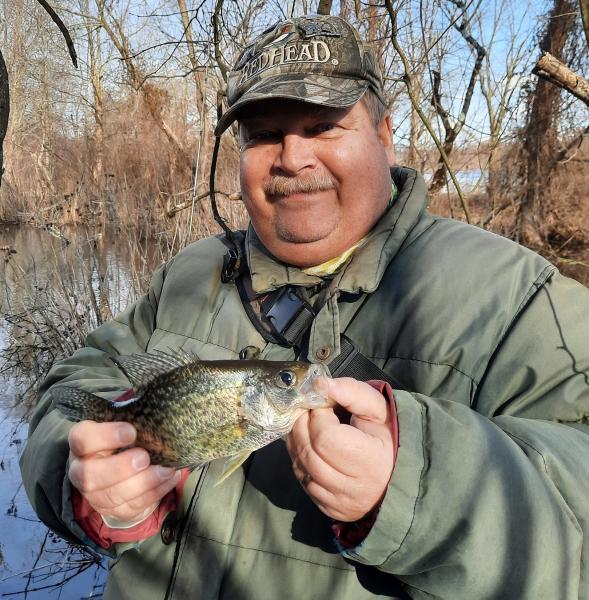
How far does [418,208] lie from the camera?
2.01m

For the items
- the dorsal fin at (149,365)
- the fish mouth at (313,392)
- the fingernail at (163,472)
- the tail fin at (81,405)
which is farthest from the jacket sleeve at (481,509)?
the tail fin at (81,405)

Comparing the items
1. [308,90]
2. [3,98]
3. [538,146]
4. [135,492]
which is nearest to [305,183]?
[308,90]

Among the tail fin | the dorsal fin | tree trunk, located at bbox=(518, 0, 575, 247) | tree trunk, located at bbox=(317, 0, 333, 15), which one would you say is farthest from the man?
tree trunk, located at bbox=(518, 0, 575, 247)

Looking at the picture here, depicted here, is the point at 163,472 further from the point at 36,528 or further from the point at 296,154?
the point at 36,528

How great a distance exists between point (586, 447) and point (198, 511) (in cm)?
116

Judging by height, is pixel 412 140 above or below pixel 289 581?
above

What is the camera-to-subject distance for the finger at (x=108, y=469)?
141 centimetres

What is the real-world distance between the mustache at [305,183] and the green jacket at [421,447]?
10.2 inches

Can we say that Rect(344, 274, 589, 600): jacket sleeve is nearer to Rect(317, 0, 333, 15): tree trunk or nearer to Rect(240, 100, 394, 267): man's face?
Rect(240, 100, 394, 267): man's face

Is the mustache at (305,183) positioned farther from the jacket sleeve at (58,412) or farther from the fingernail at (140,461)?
the fingernail at (140,461)

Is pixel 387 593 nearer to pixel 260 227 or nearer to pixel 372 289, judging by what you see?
pixel 372 289

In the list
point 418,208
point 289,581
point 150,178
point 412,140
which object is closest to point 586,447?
point 289,581

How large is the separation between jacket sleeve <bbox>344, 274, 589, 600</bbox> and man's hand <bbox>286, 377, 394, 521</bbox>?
4cm

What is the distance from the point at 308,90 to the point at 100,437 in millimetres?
1386
